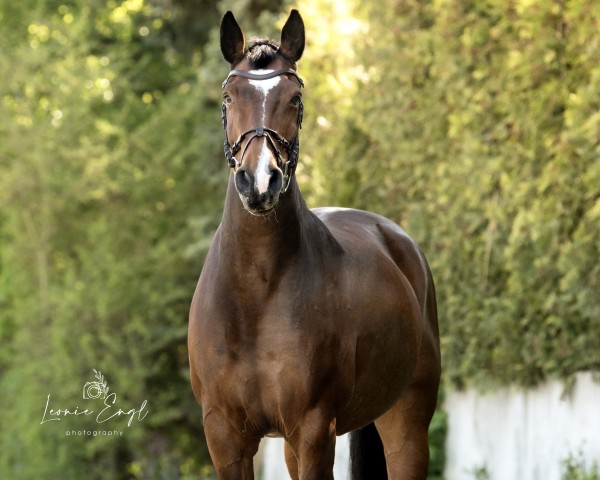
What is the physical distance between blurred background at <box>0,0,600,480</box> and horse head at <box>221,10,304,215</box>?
3005 millimetres

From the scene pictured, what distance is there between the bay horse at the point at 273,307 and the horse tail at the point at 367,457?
97cm

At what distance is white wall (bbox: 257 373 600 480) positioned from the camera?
294 inches

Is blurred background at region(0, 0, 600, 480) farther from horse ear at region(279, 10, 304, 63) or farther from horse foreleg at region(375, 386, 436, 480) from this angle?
horse ear at region(279, 10, 304, 63)

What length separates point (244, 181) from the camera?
404 centimetres

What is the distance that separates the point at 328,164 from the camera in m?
10.7

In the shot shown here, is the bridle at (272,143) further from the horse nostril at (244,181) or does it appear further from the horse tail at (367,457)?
the horse tail at (367,457)

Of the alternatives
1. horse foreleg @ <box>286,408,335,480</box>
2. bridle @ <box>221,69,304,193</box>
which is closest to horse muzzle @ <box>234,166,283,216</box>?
bridle @ <box>221,69,304,193</box>

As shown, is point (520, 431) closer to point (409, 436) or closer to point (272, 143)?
point (409, 436)

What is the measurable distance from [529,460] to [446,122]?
→ 8.80ft

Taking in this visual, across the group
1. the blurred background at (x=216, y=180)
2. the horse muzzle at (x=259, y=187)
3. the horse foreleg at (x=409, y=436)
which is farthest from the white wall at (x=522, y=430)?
the horse muzzle at (x=259, y=187)

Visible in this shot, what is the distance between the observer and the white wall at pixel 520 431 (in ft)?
24.5

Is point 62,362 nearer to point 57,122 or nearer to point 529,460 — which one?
point 57,122

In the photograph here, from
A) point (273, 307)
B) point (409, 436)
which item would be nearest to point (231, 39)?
point (273, 307)

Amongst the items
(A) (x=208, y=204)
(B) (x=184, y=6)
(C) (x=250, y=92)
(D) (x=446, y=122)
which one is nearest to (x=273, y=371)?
(C) (x=250, y=92)
